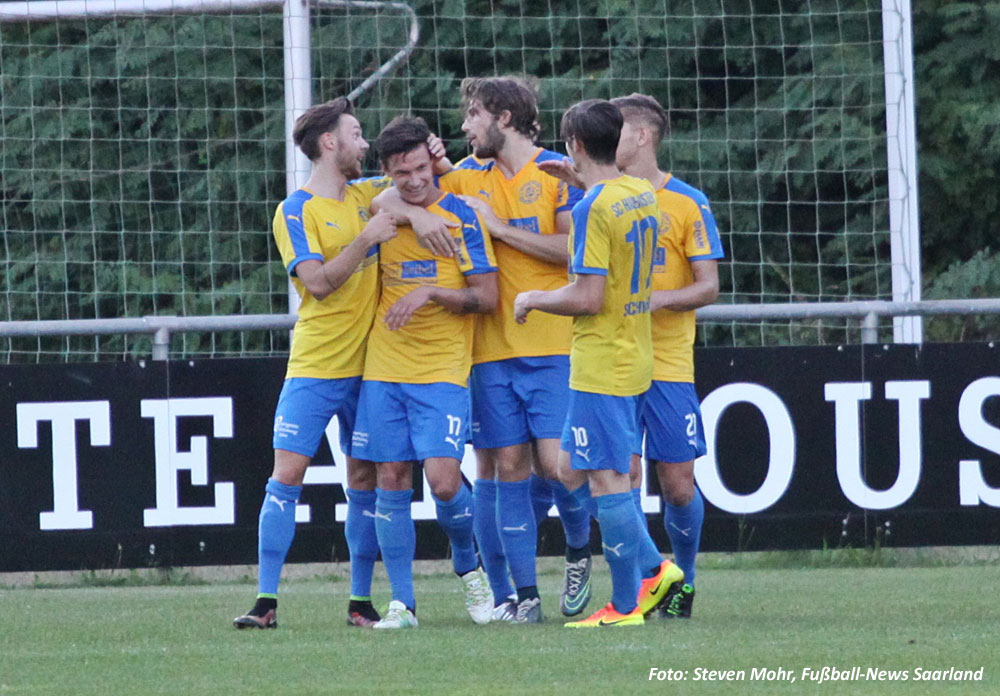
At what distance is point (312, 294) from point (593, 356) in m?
1.09

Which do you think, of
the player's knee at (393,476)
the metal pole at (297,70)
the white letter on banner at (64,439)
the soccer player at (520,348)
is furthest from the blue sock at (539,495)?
the metal pole at (297,70)

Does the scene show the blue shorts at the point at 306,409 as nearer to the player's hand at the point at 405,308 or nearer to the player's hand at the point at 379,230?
the player's hand at the point at 405,308

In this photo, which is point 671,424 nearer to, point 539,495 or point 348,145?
point 539,495

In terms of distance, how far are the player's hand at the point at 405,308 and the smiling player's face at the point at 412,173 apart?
0.36 meters

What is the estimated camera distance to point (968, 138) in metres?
12.8

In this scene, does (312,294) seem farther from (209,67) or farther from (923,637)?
(209,67)

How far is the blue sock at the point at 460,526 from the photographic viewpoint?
6.06 metres

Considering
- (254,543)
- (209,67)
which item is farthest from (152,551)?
(209,67)

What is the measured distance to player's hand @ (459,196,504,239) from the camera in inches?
236

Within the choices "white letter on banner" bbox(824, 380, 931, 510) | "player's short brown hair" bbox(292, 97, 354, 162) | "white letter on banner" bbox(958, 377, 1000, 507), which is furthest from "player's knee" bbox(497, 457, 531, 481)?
"white letter on banner" bbox(958, 377, 1000, 507)

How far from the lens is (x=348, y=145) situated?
20.0ft

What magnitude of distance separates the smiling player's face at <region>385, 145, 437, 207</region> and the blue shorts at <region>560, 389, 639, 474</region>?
962 mm

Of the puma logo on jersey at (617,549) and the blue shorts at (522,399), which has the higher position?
the blue shorts at (522,399)

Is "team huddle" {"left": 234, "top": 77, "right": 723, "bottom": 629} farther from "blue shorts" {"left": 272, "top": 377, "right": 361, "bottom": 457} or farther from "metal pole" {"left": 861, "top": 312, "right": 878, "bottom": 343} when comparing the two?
"metal pole" {"left": 861, "top": 312, "right": 878, "bottom": 343}
